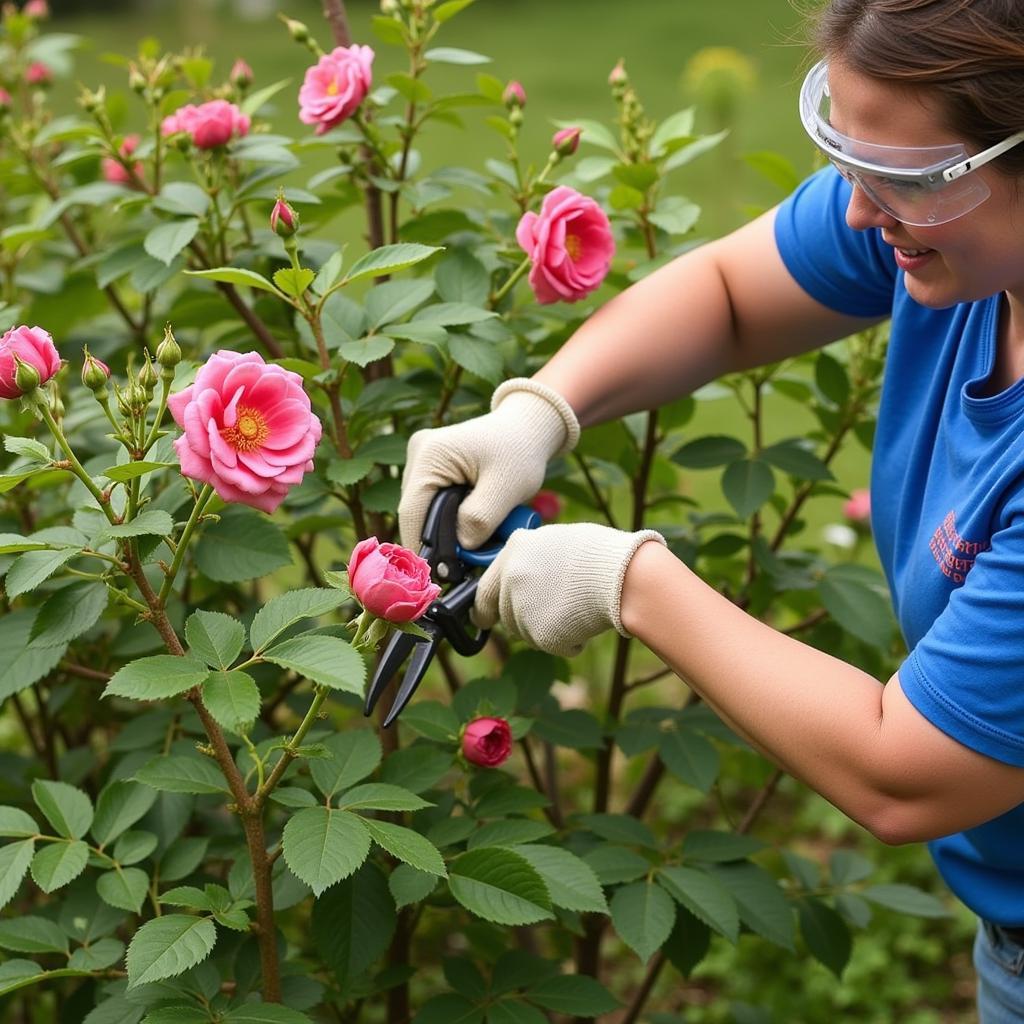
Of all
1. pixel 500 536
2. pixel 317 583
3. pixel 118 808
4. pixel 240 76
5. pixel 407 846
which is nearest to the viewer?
pixel 407 846

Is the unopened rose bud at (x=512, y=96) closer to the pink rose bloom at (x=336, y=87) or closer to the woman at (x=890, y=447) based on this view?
the pink rose bloom at (x=336, y=87)

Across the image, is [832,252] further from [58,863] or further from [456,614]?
[58,863]

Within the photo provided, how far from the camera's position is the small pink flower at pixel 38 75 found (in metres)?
2.32

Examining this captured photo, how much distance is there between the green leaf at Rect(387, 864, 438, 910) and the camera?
1305mm

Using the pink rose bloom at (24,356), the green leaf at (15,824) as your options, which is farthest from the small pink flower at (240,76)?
the green leaf at (15,824)

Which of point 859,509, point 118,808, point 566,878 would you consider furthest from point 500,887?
point 859,509

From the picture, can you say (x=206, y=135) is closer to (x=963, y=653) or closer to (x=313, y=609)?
(x=313, y=609)

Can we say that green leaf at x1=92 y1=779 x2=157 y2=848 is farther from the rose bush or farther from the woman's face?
the woman's face

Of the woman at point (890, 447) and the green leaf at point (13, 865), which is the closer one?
the woman at point (890, 447)

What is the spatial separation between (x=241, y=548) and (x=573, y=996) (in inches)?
23.4

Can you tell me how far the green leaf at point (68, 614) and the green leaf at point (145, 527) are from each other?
194mm

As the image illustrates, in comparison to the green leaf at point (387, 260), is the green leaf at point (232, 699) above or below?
below

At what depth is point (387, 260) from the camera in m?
1.36

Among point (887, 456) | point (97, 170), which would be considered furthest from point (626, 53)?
point (887, 456)
